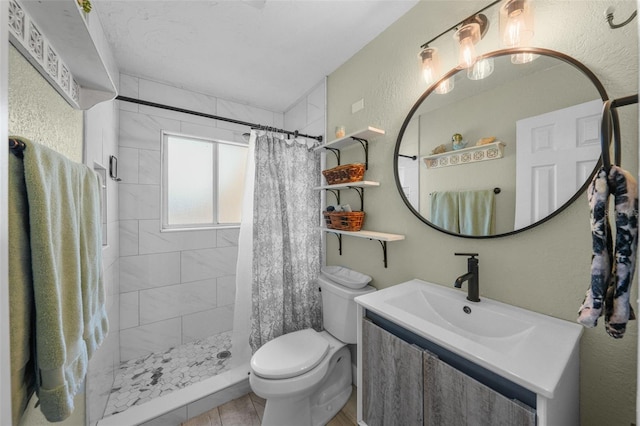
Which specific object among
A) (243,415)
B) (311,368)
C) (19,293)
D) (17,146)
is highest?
(17,146)

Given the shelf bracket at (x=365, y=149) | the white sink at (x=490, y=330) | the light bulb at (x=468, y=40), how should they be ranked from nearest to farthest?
the white sink at (x=490, y=330) → the light bulb at (x=468, y=40) → the shelf bracket at (x=365, y=149)

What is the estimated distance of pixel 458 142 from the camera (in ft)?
4.04

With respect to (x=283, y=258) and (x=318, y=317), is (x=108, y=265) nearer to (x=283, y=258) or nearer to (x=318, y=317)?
(x=283, y=258)

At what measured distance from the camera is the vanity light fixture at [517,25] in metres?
0.95

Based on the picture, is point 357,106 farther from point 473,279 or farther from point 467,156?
point 473,279

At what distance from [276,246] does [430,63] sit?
151cm

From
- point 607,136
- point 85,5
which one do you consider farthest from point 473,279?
point 85,5

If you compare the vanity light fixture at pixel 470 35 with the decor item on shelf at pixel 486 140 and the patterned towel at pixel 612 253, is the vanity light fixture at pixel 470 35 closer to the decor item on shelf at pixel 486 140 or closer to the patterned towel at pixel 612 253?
the decor item on shelf at pixel 486 140

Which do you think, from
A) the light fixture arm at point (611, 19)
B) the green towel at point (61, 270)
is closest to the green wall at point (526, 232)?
the light fixture arm at point (611, 19)

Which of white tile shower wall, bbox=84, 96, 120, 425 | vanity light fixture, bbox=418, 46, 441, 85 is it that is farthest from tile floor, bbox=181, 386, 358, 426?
vanity light fixture, bbox=418, 46, 441, 85

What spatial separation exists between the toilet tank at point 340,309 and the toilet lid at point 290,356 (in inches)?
4.5

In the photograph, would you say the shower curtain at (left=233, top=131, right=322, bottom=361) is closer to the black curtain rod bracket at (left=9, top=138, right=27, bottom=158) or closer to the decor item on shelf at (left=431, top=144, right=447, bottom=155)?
the decor item on shelf at (left=431, top=144, right=447, bottom=155)

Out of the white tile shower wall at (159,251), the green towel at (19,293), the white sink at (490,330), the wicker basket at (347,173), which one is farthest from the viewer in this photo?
the white tile shower wall at (159,251)

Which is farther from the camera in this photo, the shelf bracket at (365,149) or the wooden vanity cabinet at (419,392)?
the shelf bracket at (365,149)
